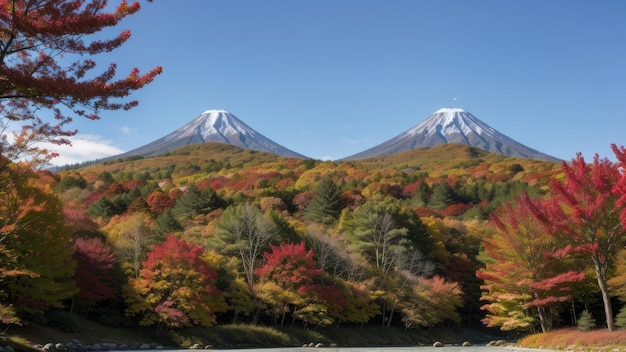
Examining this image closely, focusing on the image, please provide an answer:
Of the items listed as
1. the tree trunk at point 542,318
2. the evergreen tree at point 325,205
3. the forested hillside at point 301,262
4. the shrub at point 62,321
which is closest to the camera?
the forested hillside at point 301,262

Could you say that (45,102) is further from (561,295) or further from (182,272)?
(561,295)

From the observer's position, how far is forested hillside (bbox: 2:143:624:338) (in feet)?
89.8

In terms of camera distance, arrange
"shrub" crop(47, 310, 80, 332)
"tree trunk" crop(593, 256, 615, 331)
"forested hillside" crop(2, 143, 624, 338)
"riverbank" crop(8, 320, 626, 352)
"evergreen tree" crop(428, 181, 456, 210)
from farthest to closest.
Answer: "evergreen tree" crop(428, 181, 456, 210)
"shrub" crop(47, 310, 80, 332)
"forested hillside" crop(2, 143, 624, 338)
"tree trunk" crop(593, 256, 615, 331)
"riverbank" crop(8, 320, 626, 352)

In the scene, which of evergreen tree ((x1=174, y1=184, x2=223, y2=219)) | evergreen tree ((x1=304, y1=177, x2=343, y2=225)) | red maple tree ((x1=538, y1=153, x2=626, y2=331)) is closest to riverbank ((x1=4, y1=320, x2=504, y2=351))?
red maple tree ((x1=538, y1=153, x2=626, y2=331))

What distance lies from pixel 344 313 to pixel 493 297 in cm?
1341

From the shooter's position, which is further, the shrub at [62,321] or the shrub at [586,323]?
the shrub at [62,321]

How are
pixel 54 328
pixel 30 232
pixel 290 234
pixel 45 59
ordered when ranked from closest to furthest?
1. pixel 45 59
2. pixel 30 232
3. pixel 54 328
4. pixel 290 234

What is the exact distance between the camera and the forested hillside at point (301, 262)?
27.4 m

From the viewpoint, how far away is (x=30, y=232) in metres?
26.8

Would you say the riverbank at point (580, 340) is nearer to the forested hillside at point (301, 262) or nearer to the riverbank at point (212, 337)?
the forested hillside at point (301, 262)

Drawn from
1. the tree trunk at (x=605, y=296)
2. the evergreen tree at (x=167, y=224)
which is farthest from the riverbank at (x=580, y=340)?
the evergreen tree at (x=167, y=224)

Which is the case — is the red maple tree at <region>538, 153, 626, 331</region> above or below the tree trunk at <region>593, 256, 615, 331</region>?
above

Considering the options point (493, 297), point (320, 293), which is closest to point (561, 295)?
point (493, 297)

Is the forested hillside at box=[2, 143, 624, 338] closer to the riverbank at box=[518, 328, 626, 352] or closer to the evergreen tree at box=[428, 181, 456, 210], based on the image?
the riverbank at box=[518, 328, 626, 352]
